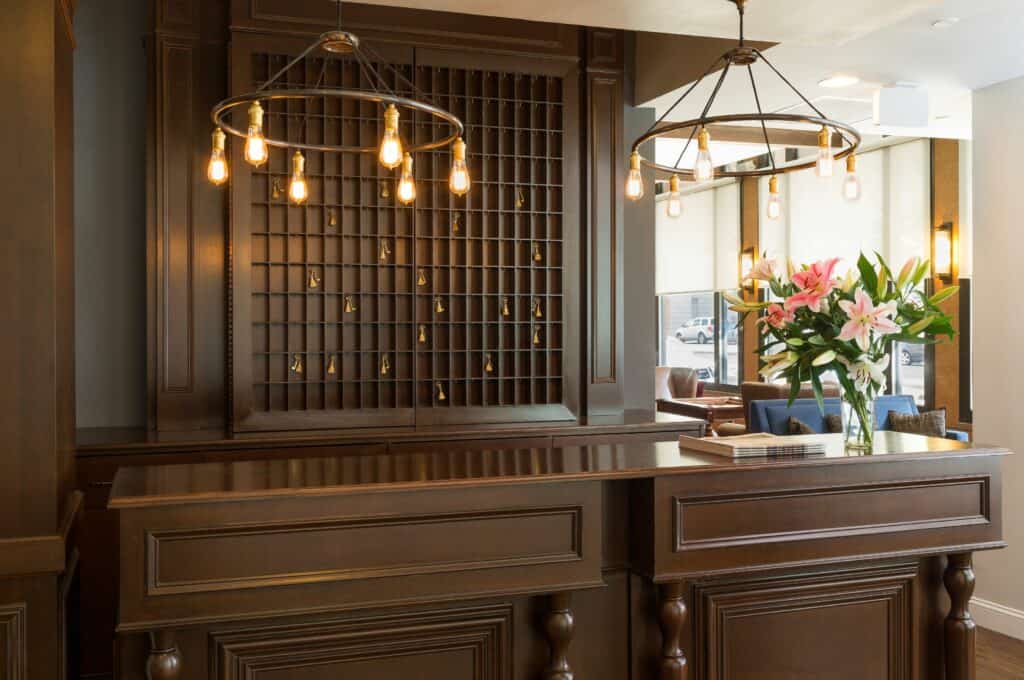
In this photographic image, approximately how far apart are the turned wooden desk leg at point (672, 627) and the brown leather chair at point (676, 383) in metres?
7.59

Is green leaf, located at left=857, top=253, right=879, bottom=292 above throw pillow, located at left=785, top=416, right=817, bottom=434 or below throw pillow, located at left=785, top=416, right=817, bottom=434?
above

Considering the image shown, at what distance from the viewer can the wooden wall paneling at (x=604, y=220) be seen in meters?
4.96

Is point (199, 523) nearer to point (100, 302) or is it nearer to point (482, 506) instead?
point (482, 506)

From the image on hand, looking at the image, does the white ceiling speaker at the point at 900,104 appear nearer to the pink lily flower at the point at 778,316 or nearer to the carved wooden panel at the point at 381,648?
the pink lily flower at the point at 778,316

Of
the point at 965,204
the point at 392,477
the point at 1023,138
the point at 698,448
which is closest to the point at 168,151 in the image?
the point at 392,477

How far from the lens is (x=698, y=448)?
3.12m

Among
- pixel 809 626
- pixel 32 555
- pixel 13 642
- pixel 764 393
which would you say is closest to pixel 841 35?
pixel 809 626

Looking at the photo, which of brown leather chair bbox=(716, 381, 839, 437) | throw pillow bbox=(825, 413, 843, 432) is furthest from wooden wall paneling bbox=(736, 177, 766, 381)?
throw pillow bbox=(825, 413, 843, 432)

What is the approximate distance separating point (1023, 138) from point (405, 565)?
12.4 feet

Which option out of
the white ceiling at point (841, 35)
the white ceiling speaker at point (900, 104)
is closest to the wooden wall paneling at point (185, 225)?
the white ceiling at point (841, 35)

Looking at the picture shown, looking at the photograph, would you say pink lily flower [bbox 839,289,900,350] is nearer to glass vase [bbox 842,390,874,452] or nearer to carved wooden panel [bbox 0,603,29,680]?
glass vase [bbox 842,390,874,452]

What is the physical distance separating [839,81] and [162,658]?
4.01m

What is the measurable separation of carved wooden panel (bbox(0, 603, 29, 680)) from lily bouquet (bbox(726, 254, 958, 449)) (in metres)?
2.36

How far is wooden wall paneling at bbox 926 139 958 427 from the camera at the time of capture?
292 inches
